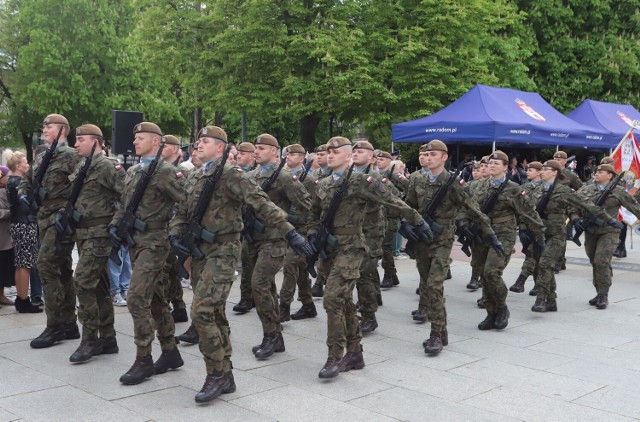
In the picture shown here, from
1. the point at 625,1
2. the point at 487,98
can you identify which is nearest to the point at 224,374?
the point at 487,98

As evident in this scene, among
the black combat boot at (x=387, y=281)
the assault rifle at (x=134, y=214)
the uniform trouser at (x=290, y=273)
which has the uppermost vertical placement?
the assault rifle at (x=134, y=214)

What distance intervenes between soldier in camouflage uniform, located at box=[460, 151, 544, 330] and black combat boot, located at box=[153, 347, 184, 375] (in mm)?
3600

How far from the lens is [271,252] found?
24.4ft

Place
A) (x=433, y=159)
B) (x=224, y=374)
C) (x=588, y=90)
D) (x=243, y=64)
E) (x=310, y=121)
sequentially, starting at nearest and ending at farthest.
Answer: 1. (x=224, y=374)
2. (x=433, y=159)
3. (x=243, y=64)
4. (x=310, y=121)
5. (x=588, y=90)

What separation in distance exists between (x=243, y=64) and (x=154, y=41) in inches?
143

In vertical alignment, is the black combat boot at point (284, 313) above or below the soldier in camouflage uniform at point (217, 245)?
below

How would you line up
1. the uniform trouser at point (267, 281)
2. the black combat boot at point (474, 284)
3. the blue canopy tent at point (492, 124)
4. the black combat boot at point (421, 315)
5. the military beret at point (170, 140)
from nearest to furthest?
the uniform trouser at point (267, 281)
the military beret at point (170, 140)
the black combat boot at point (421, 315)
the black combat boot at point (474, 284)
the blue canopy tent at point (492, 124)

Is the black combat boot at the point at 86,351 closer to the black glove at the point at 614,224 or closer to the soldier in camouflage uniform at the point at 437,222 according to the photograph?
the soldier in camouflage uniform at the point at 437,222

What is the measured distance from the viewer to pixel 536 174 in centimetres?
991

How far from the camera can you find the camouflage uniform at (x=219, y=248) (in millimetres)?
5648

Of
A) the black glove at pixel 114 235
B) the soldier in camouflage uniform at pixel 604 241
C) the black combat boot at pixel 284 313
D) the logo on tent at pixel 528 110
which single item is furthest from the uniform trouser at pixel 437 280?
the logo on tent at pixel 528 110

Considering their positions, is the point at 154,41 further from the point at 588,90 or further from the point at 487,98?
the point at 588,90

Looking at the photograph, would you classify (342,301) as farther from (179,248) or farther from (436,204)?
(436,204)

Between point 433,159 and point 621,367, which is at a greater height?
point 433,159
